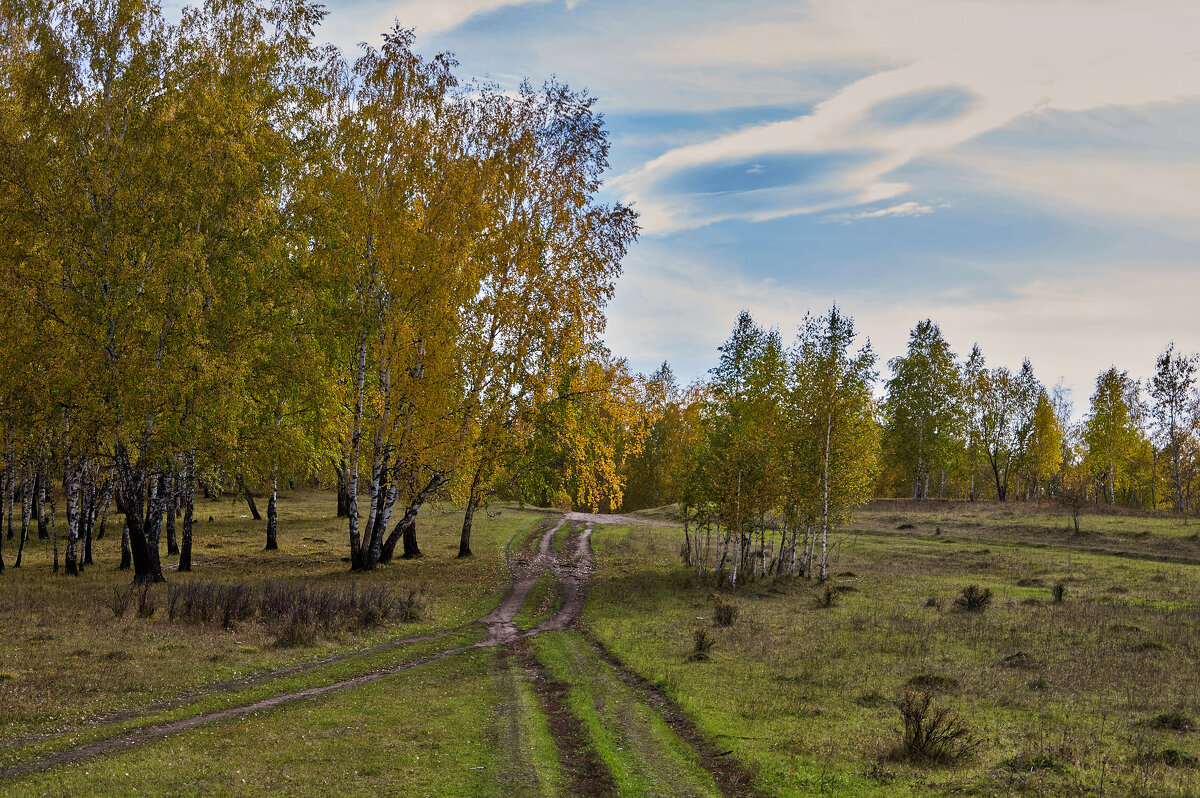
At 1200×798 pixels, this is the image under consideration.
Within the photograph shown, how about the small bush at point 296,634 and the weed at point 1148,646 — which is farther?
the small bush at point 296,634

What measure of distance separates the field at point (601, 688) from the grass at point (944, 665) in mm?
92

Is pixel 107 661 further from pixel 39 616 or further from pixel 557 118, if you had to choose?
pixel 557 118

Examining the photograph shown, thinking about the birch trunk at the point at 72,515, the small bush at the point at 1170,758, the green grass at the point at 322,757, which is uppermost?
the birch trunk at the point at 72,515

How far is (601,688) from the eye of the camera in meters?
18.4

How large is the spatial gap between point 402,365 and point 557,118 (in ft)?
49.6

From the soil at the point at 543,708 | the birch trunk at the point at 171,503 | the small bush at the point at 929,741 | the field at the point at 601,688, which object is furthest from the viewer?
the birch trunk at the point at 171,503

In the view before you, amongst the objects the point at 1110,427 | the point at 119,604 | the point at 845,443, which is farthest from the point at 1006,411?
the point at 119,604

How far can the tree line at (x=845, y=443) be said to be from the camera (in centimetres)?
3697

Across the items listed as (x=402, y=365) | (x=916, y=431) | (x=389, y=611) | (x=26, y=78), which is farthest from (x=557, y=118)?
(x=916, y=431)

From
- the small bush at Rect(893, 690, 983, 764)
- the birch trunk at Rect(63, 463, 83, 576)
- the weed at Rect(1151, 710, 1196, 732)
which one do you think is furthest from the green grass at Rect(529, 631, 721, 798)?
the birch trunk at Rect(63, 463, 83, 576)

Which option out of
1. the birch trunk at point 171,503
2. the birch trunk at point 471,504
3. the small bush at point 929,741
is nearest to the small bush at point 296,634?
the birch trunk at point 471,504

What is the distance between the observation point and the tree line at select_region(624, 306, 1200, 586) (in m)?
37.0

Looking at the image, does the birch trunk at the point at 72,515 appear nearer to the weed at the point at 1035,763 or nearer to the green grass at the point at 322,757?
the green grass at the point at 322,757

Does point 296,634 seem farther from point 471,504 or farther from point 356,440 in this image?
point 471,504
